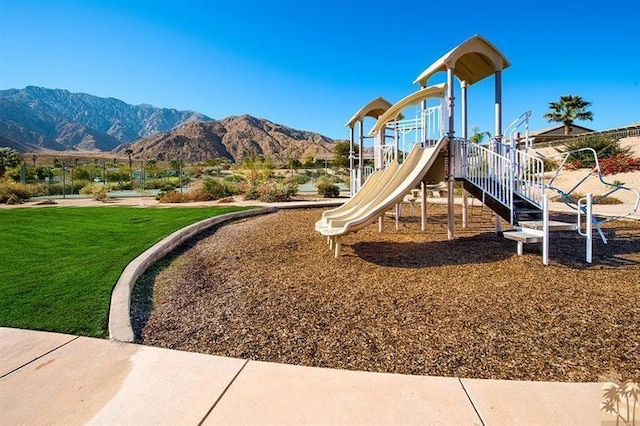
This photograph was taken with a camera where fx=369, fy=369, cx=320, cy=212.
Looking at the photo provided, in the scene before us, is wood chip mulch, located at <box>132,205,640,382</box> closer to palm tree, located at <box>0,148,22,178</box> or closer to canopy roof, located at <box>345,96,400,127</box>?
canopy roof, located at <box>345,96,400,127</box>

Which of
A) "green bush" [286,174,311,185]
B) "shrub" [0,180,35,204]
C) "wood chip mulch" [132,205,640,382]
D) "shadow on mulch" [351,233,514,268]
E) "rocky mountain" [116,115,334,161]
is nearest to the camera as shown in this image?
"wood chip mulch" [132,205,640,382]

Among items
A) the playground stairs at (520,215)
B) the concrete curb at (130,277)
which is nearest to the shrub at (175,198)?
the concrete curb at (130,277)

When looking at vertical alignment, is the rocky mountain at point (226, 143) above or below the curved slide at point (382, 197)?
above

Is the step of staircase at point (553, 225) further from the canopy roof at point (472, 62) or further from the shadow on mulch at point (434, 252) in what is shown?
the canopy roof at point (472, 62)

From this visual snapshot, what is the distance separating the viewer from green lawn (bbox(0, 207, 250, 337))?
12.0 ft

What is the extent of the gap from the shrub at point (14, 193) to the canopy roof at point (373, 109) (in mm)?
17735

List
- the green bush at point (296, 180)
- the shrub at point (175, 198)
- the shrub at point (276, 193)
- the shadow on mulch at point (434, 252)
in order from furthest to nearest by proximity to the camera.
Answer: the green bush at point (296, 180), the shrub at point (175, 198), the shrub at point (276, 193), the shadow on mulch at point (434, 252)

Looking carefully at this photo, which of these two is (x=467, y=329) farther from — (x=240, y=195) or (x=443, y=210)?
(x=240, y=195)

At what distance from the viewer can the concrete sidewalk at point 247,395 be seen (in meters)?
2.21

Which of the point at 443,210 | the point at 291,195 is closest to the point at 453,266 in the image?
the point at 443,210

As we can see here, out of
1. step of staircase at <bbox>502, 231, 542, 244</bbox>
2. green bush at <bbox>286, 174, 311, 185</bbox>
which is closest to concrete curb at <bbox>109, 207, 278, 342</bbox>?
step of staircase at <bbox>502, 231, 542, 244</bbox>

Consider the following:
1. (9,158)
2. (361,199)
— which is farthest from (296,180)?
(9,158)

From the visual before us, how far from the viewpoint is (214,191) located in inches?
787

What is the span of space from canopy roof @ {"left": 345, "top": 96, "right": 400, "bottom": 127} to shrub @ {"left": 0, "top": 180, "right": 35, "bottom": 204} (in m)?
17.7
